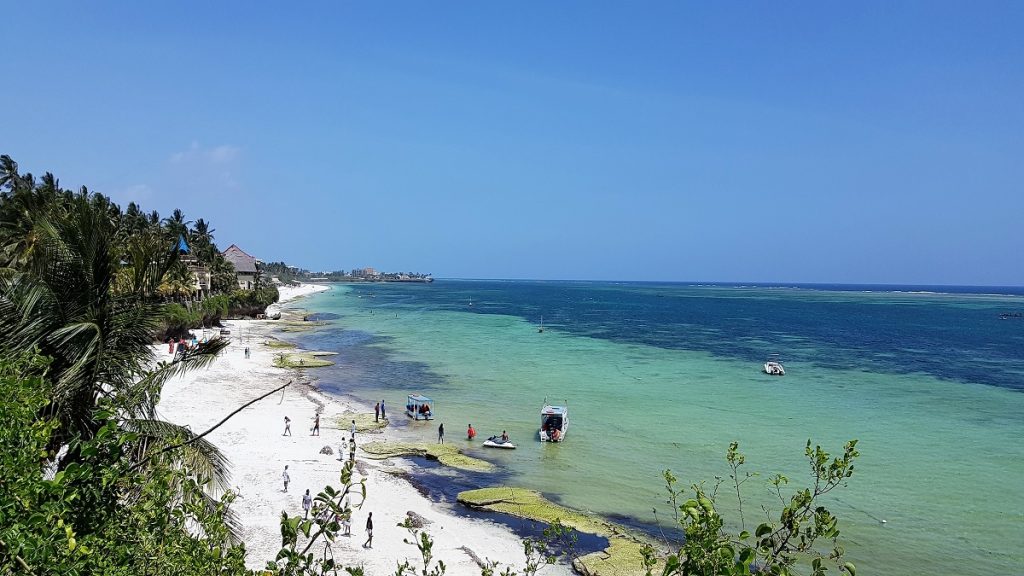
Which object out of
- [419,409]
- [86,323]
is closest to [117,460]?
[86,323]

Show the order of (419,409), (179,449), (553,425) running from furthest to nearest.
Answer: (419,409), (553,425), (179,449)

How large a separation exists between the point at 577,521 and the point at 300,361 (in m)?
36.5

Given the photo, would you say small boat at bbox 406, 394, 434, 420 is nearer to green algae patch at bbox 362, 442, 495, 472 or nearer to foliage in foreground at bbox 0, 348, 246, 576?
green algae patch at bbox 362, 442, 495, 472

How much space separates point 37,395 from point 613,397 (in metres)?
38.9

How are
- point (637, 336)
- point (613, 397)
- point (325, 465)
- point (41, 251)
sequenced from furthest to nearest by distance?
point (637, 336) < point (613, 397) < point (325, 465) < point (41, 251)

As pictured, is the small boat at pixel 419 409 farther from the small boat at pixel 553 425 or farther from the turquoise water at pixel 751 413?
the small boat at pixel 553 425

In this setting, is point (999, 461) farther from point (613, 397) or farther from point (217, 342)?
point (217, 342)

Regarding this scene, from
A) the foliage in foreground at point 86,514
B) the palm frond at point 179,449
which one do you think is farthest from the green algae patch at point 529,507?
the foliage in foreground at point 86,514

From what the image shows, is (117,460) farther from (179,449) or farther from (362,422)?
(362,422)

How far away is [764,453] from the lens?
29.9m

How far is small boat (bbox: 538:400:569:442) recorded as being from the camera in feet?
100

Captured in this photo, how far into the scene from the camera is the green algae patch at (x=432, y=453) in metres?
26.7

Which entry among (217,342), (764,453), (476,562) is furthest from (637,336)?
(217,342)

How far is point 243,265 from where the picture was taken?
3782 inches
